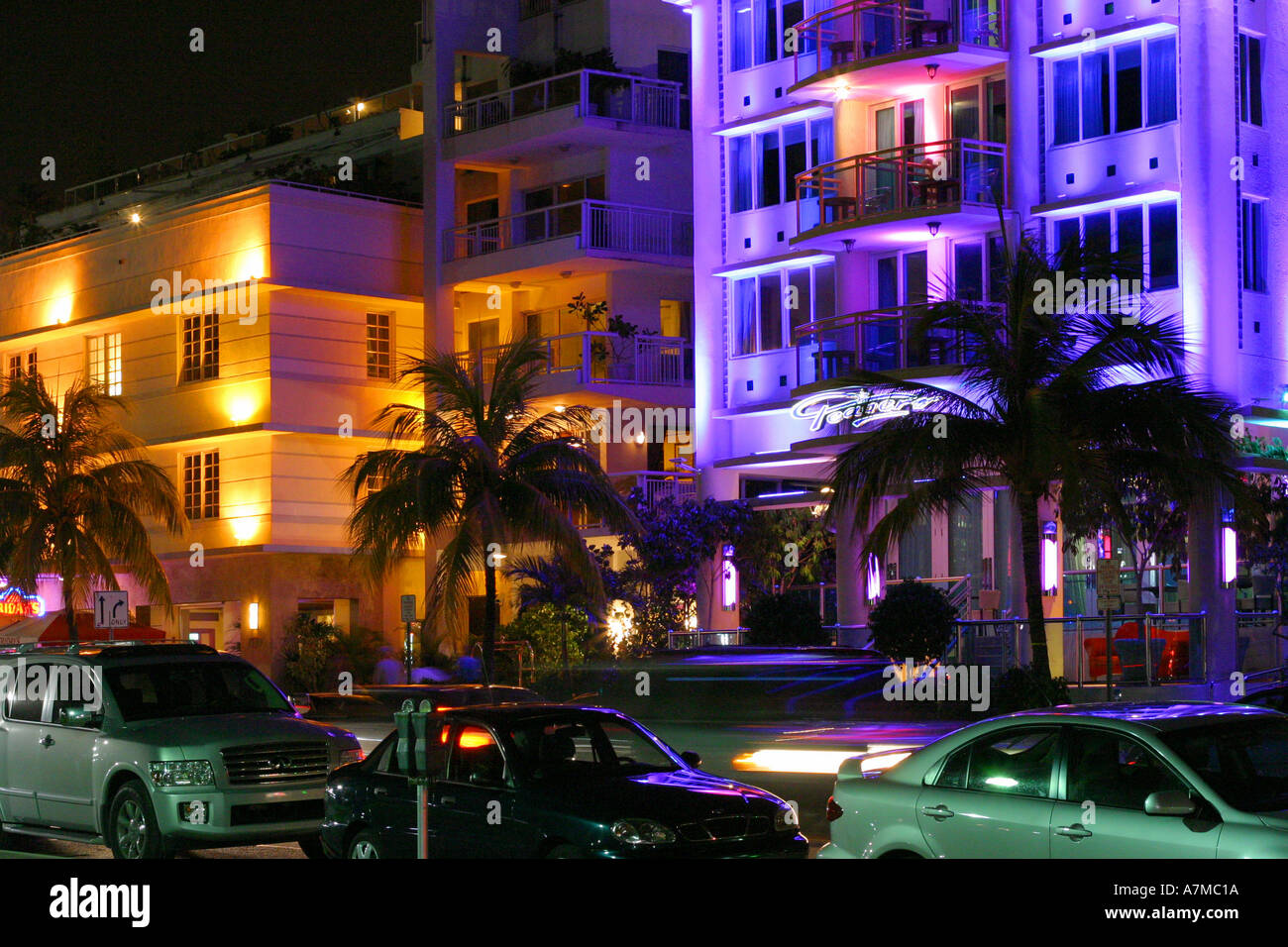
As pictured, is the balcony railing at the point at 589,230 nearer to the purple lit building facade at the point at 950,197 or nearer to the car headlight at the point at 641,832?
the purple lit building facade at the point at 950,197

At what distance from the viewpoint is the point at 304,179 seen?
1804 inches

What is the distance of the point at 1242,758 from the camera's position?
10008 mm

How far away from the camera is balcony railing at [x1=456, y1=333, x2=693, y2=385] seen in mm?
41531

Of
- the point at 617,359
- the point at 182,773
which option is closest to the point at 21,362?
the point at 617,359

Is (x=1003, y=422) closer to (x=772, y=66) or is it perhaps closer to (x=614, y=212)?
(x=772, y=66)

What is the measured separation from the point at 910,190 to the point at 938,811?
76.6ft

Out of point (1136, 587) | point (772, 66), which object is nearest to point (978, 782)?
point (1136, 587)

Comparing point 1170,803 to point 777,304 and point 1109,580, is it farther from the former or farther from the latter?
point 777,304

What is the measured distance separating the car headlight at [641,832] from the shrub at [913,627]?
1698cm

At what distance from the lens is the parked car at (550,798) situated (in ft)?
39.4

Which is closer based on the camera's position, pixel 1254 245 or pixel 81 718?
pixel 81 718
